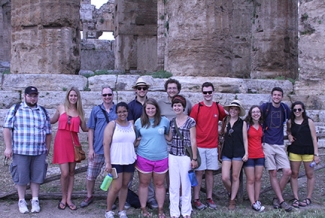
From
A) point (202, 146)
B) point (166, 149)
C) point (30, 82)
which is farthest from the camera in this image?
point (30, 82)

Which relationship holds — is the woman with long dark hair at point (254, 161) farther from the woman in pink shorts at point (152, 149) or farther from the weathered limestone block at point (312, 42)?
the weathered limestone block at point (312, 42)

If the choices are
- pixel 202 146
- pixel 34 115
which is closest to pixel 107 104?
pixel 34 115

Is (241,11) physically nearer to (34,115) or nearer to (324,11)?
(324,11)

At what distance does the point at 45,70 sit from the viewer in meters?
10.1

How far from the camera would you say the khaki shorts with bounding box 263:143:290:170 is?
5.47 meters

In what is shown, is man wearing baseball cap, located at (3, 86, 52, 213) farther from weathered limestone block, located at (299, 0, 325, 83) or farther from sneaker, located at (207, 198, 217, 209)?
weathered limestone block, located at (299, 0, 325, 83)

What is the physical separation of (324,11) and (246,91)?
9.04ft

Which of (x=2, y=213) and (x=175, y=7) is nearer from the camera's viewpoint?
(x=2, y=213)

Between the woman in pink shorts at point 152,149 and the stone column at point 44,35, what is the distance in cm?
562

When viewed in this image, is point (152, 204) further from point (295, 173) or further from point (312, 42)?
point (312, 42)

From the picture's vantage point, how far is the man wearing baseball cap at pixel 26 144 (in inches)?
200

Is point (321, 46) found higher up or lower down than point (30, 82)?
higher up

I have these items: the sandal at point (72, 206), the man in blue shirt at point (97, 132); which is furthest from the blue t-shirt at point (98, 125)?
the sandal at point (72, 206)

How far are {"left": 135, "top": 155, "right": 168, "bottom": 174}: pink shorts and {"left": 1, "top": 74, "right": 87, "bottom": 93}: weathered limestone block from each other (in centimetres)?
536
